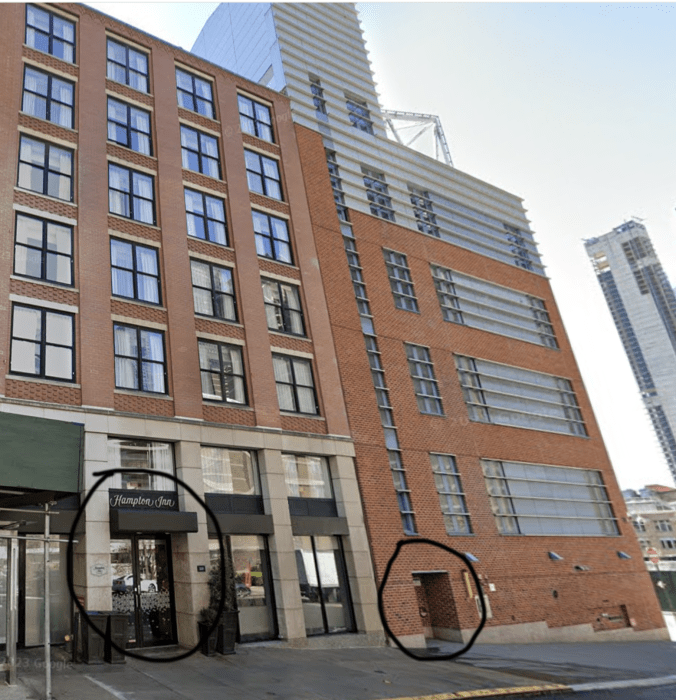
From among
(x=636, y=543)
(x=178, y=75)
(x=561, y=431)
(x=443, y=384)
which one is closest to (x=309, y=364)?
(x=443, y=384)

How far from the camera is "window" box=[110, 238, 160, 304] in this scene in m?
22.9

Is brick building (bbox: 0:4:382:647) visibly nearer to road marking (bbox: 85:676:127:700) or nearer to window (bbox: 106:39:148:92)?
window (bbox: 106:39:148:92)

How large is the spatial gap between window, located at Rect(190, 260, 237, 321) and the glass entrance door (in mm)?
8919

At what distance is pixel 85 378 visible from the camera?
66.0 ft

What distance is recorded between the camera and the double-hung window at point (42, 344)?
19487 mm

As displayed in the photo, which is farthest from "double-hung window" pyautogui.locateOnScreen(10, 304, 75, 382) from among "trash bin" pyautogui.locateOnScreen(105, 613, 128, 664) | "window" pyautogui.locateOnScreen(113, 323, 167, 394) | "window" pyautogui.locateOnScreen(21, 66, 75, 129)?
"window" pyautogui.locateOnScreen(21, 66, 75, 129)

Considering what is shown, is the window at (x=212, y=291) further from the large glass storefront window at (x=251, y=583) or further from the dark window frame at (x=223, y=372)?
the large glass storefront window at (x=251, y=583)

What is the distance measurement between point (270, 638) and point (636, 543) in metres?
24.3

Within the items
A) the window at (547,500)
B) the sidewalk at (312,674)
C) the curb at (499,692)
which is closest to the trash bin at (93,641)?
the sidewalk at (312,674)

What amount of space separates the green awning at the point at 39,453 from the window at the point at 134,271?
11.0 metres

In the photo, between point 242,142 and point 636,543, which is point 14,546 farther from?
point 636,543

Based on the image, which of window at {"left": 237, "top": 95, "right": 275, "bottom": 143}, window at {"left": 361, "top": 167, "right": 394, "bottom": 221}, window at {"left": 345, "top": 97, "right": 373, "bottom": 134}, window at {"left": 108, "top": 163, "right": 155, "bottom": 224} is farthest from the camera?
window at {"left": 345, "top": 97, "right": 373, "bottom": 134}

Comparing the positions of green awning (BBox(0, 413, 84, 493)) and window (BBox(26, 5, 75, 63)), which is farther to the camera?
window (BBox(26, 5, 75, 63))

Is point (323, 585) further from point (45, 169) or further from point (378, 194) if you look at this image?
point (378, 194)
